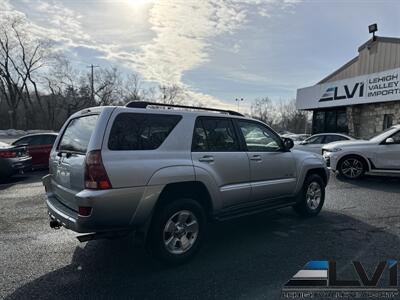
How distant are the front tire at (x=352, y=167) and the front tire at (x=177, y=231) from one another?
24.8 ft

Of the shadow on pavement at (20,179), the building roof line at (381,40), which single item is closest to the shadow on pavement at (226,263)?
the shadow on pavement at (20,179)

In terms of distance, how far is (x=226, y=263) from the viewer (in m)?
3.95

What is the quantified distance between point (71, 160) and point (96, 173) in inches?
24.4

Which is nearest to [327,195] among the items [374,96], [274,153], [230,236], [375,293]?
[274,153]

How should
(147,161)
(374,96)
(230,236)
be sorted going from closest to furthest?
(147,161), (230,236), (374,96)

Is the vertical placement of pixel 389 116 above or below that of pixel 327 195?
above

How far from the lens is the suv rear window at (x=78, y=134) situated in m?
3.67

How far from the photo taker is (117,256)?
416 cm

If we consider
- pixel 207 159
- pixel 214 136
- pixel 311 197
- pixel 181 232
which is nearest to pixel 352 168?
pixel 311 197

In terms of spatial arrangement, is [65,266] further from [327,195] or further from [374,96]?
[374,96]

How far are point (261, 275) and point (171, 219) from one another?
4.07 feet

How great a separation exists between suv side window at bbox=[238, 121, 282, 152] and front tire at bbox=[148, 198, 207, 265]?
4.73 ft

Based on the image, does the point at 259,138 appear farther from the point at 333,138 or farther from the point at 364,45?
the point at 364,45

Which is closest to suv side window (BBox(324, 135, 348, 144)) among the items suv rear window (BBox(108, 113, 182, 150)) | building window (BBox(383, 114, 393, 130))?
building window (BBox(383, 114, 393, 130))
